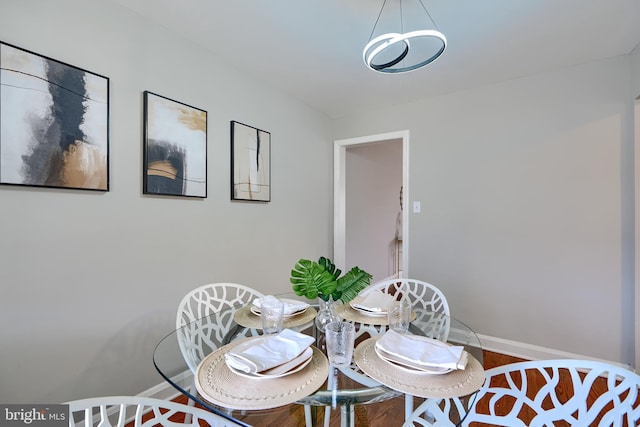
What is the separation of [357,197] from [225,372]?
3.15m

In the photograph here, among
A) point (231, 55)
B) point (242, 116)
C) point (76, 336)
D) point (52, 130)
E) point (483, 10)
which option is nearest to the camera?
point (52, 130)

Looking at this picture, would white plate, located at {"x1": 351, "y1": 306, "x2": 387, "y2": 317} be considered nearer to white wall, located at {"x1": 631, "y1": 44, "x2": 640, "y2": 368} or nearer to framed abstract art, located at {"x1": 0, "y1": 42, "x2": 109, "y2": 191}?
framed abstract art, located at {"x1": 0, "y1": 42, "x2": 109, "y2": 191}

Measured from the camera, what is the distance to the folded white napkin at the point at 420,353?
2.88 feet

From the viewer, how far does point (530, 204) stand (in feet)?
7.82

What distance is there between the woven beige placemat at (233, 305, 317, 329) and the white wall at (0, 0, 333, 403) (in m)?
0.72

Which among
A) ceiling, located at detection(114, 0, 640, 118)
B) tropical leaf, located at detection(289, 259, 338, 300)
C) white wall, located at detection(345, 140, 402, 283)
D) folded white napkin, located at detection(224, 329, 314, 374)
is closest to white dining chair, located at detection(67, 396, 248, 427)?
folded white napkin, located at detection(224, 329, 314, 374)

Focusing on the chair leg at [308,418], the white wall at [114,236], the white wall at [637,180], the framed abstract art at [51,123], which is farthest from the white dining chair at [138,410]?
the white wall at [637,180]

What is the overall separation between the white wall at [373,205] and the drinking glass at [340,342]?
2526 millimetres

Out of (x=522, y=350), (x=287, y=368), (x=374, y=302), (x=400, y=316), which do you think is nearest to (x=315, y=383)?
(x=287, y=368)

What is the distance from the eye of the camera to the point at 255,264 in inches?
95.4

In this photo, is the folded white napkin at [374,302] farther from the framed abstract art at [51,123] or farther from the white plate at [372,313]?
the framed abstract art at [51,123]

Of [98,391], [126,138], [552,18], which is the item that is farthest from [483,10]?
[98,391]

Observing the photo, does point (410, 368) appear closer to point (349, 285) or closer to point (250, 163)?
point (349, 285)

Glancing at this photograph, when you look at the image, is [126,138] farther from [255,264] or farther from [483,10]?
[483,10]
